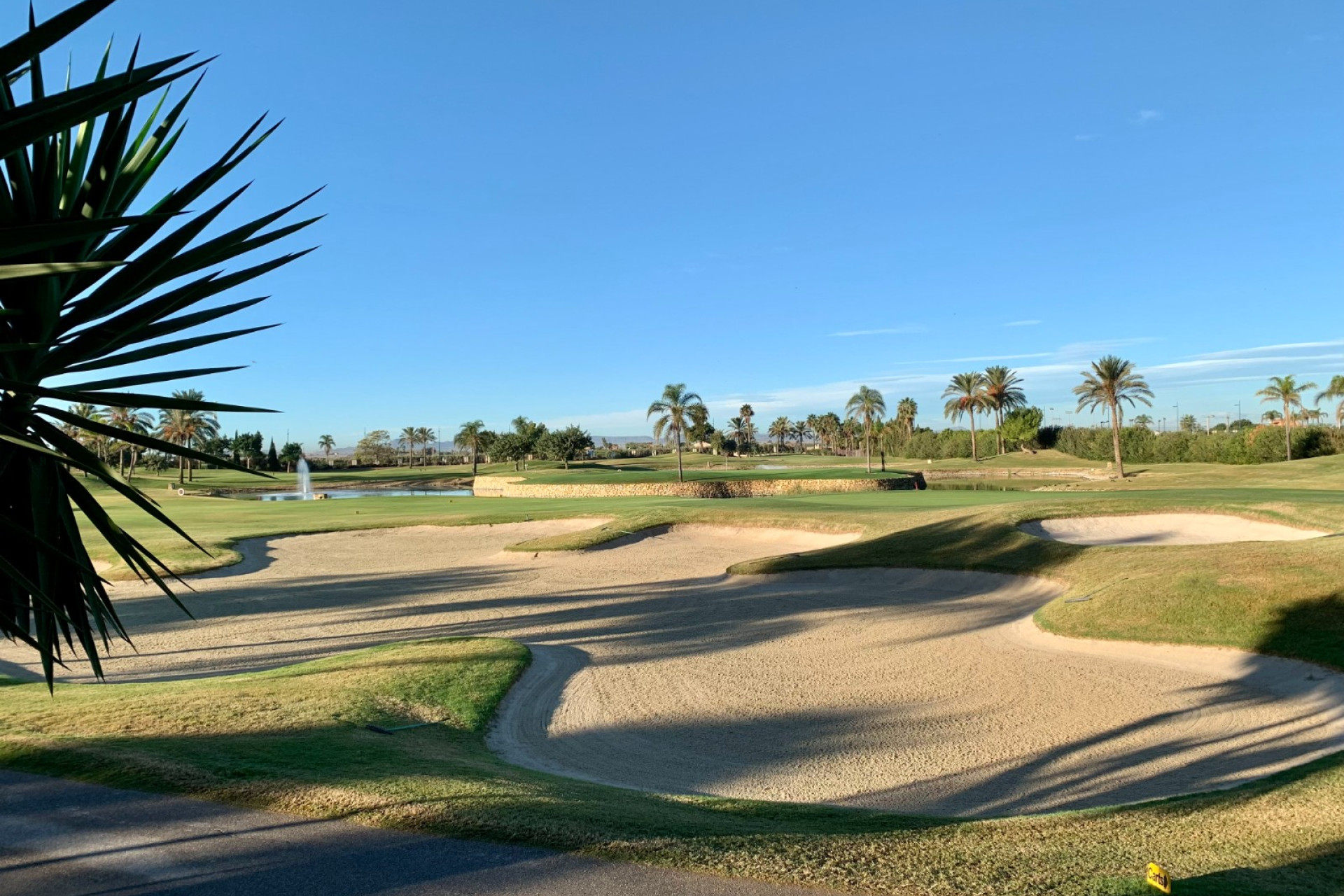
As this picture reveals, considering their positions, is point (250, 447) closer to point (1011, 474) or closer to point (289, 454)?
point (289, 454)

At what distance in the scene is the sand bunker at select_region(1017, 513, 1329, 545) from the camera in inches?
896

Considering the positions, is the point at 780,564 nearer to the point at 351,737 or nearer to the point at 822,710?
the point at 822,710

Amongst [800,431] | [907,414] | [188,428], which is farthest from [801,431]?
[188,428]

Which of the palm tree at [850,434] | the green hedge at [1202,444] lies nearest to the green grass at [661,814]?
the green hedge at [1202,444]

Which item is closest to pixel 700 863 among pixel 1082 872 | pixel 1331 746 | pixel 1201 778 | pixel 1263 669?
pixel 1082 872

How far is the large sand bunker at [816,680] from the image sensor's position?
980 centimetres

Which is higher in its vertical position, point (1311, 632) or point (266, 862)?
point (266, 862)

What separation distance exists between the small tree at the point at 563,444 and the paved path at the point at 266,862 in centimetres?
9788

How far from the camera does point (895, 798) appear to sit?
9.06 meters

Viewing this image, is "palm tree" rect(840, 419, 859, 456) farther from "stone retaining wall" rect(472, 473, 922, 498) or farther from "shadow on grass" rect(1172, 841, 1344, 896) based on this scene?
"shadow on grass" rect(1172, 841, 1344, 896)

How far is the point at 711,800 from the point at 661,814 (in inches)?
50.8

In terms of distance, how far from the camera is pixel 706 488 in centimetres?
5306

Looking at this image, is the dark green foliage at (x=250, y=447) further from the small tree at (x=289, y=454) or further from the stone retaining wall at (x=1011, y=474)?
the stone retaining wall at (x=1011, y=474)

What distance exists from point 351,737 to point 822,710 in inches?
255
